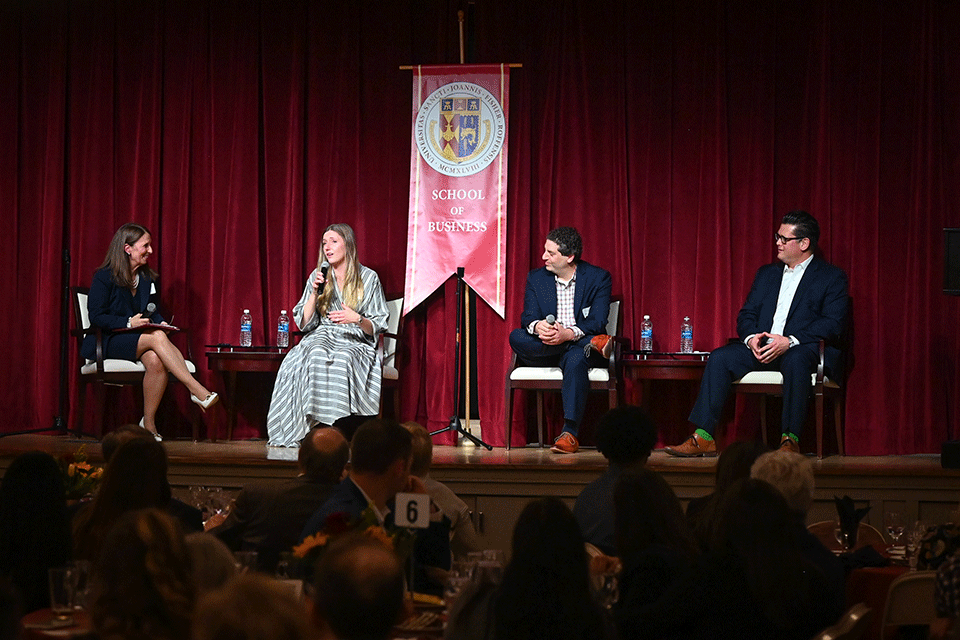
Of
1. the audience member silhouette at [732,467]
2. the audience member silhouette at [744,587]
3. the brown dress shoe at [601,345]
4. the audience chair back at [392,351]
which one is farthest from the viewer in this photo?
the audience chair back at [392,351]

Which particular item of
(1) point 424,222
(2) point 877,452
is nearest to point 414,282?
(1) point 424,222

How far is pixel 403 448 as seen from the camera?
2.86 metres

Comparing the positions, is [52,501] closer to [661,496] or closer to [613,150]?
[661,496]

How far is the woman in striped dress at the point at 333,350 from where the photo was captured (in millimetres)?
5980

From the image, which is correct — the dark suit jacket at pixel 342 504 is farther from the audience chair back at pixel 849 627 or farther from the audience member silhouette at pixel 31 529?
the audience chair back at pixel 849 627

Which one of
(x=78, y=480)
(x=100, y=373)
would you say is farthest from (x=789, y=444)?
(x=100, y=373)

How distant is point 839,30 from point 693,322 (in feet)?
6.35

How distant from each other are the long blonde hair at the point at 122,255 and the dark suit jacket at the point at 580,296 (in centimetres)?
236

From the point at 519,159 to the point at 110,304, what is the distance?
8.63 feet

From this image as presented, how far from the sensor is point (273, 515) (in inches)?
123

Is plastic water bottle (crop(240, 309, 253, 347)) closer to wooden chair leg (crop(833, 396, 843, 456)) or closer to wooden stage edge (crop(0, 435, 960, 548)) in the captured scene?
wooden stage edge (crop(0, 435, 960, 548))

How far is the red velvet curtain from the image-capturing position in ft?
21.2

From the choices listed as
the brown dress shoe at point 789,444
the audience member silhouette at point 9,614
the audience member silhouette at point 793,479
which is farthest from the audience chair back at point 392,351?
the audience member silhouette at point 9,614

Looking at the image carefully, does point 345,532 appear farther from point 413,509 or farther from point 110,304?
point 110,304
